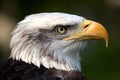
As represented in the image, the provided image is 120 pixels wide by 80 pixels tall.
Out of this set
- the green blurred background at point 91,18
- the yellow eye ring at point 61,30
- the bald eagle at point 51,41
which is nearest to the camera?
the bald eagle at point 51,41

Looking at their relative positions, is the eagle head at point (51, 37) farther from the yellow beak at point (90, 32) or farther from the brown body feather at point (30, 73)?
the brown body feather at point (30, 73)

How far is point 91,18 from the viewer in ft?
65.7

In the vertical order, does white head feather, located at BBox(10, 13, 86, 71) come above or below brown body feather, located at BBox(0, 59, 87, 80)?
above

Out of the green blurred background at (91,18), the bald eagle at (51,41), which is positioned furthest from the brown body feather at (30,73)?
the green blurred background at (91,18)

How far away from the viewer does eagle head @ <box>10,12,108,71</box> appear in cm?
954

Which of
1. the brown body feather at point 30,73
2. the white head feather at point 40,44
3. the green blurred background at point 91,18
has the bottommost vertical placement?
the green blurred background at point 91,18

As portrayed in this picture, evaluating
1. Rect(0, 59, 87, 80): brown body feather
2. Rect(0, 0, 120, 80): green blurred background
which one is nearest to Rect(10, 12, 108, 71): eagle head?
Rect(0, 59, 87, 80): brown body feather

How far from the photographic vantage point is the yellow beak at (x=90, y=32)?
9664mm

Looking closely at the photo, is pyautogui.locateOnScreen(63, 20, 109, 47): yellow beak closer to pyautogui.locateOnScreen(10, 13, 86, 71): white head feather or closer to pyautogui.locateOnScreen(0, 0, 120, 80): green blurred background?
pyautogui.locateOnScreen(10, 13, 86, 71): white head feather

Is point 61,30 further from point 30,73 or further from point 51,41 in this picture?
point 30,73

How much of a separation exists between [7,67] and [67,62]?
2.74ft

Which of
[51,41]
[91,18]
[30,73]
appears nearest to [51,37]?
[51,41]

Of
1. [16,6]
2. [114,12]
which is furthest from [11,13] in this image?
[114,12]

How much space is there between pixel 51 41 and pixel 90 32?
0.52m
